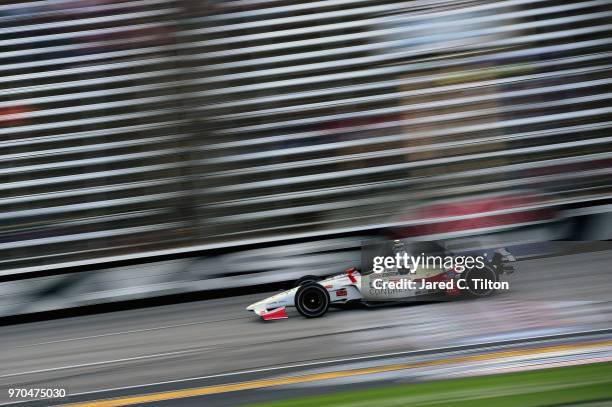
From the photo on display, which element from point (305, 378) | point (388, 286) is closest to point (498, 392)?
point (305, 378)

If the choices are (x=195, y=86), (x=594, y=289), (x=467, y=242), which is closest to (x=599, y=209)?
(x=467, y=242)

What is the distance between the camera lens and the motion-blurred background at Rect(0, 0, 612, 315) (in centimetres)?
1336

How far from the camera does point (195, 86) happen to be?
13516 millimetres

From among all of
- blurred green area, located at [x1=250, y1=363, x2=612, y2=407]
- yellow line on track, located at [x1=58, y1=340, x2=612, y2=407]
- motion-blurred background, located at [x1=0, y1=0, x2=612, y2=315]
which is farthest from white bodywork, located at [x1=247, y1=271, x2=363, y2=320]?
motion-blurred background, located at [x1=0, y1=0, x2=612, y2=315]

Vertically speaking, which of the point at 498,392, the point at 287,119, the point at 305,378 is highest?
the point at 287,119

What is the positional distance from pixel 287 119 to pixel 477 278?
20.3 ft

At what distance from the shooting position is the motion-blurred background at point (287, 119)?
43.8ft

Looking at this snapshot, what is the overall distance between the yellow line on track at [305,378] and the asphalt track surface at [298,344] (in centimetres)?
2

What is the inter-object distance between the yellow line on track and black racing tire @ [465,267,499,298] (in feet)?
6.52

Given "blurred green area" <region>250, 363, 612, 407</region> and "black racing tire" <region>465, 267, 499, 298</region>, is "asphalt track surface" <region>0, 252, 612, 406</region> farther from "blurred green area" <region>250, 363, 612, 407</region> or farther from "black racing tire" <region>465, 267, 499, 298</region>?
"blurred green area" <region>250, 363, 612, 407</region>

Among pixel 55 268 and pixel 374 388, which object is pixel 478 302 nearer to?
pixel 374 388

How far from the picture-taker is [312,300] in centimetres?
866

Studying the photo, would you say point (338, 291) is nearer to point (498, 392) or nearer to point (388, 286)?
point (388, 286)

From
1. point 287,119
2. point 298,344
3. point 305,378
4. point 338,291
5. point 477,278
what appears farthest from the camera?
point 287,119
